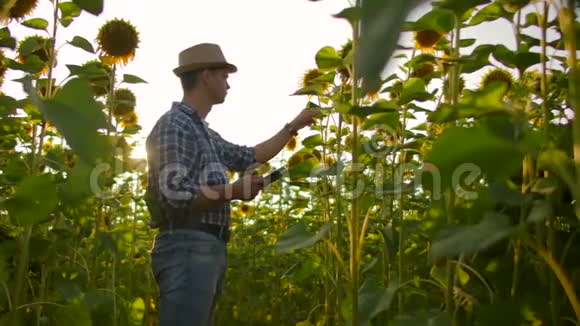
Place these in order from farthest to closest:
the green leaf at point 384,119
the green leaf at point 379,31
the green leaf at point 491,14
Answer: the green leaf at point 384,119 → the green leaf at point 491,14 → the green leaf at point 379,31

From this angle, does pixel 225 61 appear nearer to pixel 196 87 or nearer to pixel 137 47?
pixel 196 87

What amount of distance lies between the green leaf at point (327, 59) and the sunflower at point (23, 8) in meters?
1.50

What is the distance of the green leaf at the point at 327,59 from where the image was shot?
1.82 m

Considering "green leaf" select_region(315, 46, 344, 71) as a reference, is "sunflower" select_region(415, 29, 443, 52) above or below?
above

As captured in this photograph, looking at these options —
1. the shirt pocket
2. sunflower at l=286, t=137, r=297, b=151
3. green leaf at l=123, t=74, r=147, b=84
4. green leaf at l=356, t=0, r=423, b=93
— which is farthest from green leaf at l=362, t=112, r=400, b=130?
sunflower at l=286, t=137, r=297, b=151

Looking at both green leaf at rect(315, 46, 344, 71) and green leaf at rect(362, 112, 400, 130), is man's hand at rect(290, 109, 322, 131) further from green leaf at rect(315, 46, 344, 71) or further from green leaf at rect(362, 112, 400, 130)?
green leaf at rect(362, 112, 400, 130)

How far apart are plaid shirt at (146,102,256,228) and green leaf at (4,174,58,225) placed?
105 centimetres

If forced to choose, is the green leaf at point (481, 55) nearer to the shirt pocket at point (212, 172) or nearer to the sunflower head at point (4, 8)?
the sunflower head at point (4, 8)

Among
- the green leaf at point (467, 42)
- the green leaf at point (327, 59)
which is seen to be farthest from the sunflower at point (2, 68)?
the green leaf at point (467, 42)

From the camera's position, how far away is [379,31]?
163 millimetres

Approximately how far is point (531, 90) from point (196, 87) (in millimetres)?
1837

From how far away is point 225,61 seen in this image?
292 cm

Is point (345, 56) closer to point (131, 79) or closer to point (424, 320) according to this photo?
point (131, 79)

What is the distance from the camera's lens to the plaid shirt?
7.93ft
